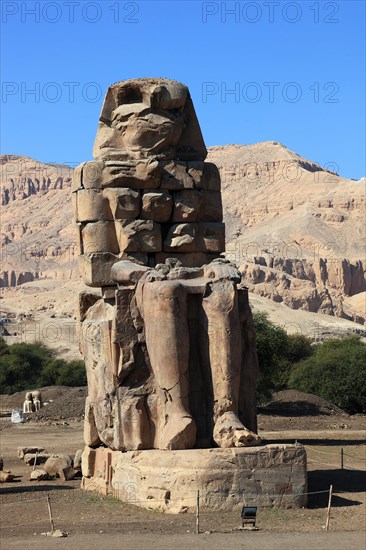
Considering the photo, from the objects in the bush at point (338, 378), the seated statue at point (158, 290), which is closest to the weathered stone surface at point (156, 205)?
the seated statue at point (158, 290)

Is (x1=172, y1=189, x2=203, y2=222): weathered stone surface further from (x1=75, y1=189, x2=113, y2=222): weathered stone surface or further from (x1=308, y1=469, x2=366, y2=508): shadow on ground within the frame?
(x1=308, y1=469, x2=366, y2=508): shadow on ground

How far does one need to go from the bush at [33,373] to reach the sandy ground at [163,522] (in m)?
24.3

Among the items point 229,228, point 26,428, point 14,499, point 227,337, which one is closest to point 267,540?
point 227,337

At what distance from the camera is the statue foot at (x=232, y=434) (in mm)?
10367

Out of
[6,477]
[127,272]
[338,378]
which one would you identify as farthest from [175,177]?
[338,378]

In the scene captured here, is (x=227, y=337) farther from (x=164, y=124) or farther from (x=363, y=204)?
(x=363, y=204)

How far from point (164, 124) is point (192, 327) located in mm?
2488

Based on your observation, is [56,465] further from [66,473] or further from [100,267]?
[100,267]

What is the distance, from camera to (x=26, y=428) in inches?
861

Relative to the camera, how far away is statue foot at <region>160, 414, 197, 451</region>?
10.5m

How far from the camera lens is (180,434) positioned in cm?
1046

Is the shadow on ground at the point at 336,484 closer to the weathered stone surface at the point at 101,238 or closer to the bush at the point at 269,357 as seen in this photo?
the weathered stone surface at the point at 101,238

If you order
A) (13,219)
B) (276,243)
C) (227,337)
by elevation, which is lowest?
(227,337)

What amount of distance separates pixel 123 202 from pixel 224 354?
2.25m
